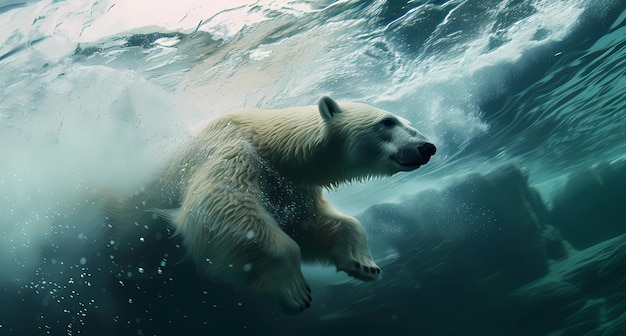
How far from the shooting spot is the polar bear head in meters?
2.73

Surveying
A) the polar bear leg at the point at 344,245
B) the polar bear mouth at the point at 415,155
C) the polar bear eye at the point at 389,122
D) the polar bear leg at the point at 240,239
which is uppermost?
the polar bear eye at the point at 389,122

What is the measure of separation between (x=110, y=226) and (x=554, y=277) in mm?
12692

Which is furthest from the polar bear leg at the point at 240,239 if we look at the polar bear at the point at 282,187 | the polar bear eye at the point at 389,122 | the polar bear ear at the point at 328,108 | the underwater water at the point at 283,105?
the polar bear eye at the point at 389,122

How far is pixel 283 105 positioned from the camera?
747 cm

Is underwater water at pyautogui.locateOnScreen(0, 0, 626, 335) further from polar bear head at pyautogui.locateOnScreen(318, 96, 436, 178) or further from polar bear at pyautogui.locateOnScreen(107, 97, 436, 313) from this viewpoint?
polar bear head at pyautogui.locateOnScreen(318, 96, 436, 178)

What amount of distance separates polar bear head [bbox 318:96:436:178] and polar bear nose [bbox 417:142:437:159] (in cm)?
7

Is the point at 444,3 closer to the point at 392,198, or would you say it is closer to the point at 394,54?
the point at 394,54

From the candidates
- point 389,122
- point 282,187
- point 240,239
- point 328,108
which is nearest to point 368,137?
point 389,122

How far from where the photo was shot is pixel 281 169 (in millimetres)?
3047

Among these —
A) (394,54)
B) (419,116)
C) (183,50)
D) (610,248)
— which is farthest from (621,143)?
(183,50)

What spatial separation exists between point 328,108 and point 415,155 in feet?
2.18

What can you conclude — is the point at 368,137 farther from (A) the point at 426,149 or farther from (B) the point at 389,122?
(A) the point at 426,149

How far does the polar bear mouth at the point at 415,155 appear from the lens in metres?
2.56

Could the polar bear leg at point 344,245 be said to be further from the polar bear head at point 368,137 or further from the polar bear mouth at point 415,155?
the polar bear mouth at point 415,155
